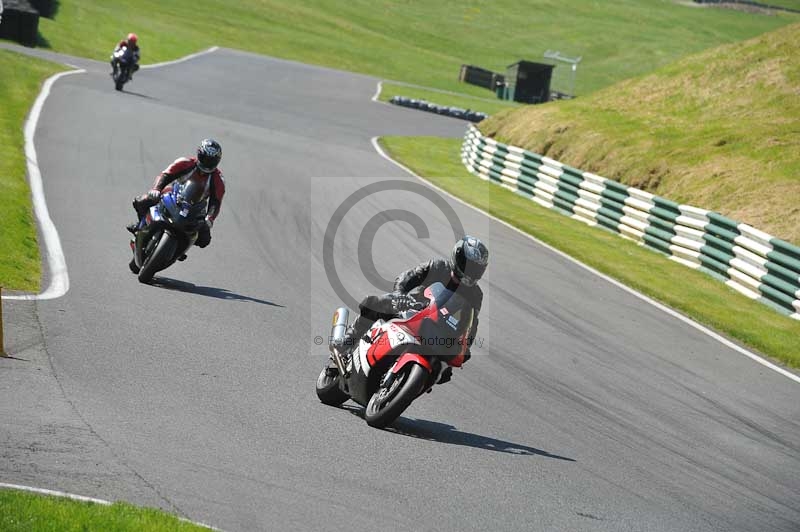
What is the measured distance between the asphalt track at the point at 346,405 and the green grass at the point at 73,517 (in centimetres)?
24

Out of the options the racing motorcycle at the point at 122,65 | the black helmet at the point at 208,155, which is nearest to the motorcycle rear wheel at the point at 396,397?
the black helmet at the point at 208,155

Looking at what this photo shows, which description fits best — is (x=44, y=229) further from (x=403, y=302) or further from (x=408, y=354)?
(x=408, y=354)

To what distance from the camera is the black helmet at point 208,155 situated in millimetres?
13047

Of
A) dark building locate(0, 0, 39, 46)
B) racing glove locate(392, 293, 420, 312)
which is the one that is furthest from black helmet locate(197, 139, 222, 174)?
dark building locate(0, 0, 39, 46)

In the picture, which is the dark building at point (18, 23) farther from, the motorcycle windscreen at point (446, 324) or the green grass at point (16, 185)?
the motorcycle windscreen at point (446, 324)

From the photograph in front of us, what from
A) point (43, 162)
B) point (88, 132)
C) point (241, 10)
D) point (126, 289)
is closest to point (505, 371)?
point (126, 289)

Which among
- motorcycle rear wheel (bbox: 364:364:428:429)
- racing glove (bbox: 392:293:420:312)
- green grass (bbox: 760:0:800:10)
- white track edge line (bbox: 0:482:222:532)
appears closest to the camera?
white track edge line (bbox: 0:482:222:532)

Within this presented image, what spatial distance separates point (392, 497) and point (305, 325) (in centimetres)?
520

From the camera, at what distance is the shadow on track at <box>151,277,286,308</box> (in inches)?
508

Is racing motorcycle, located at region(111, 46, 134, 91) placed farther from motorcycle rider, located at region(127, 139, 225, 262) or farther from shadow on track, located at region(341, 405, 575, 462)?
shadow on track, located at region(341, 405, 575, 462)

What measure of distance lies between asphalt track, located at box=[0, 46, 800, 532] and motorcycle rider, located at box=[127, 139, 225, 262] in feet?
2.39

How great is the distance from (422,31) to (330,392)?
88899 mm

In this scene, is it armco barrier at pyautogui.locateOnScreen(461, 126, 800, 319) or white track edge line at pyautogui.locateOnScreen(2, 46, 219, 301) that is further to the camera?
armco barrier at pyautogui.locateOnScreen(461, 126, 800, 319)

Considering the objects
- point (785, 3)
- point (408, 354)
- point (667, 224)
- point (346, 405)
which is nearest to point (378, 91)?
point (667, 224)
